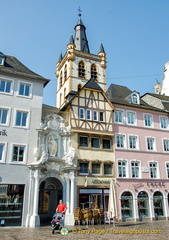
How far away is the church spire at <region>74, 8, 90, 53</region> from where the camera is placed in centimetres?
4884

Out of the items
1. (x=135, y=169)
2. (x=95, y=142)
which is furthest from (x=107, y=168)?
(x=135, y=169)

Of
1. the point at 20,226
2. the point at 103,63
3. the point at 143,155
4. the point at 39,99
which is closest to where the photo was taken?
the point at 20,226

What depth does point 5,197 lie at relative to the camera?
19031mm

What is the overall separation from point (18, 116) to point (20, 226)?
9.29m

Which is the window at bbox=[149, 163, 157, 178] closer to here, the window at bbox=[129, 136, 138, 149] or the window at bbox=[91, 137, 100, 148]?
the window at bbox=[129, 136, 138, 149]

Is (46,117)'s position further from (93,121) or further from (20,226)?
(20,226)

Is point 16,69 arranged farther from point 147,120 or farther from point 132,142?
point 147,120

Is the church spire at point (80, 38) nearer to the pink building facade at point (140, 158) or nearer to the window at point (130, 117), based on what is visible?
the pink building facade at point (140, 158)

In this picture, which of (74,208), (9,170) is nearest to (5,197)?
(9,170)

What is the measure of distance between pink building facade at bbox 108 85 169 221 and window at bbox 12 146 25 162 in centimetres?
984

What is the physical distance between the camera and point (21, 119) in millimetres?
21672

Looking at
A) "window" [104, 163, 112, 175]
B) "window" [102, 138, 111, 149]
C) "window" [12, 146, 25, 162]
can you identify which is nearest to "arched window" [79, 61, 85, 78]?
"window" [102, 138, 111, 149]

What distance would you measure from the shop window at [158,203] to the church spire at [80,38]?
3297 cm

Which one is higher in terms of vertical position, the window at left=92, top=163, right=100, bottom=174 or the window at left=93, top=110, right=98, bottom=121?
the window at left=93, top=110, right=98, bottom=121
